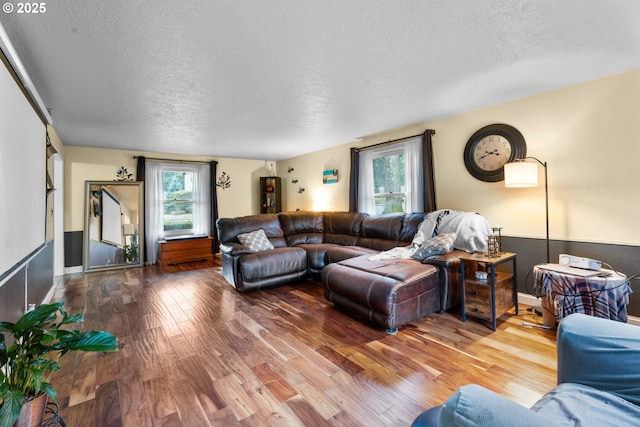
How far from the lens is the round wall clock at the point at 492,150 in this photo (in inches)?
125

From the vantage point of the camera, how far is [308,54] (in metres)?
2.17

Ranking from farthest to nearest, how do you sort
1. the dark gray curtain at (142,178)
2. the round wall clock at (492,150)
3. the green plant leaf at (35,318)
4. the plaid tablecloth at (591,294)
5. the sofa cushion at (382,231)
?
the dark gray curtain at (142,178) < the sofa cushion at (382,231) < the round wall clock at (492,150) < the plaid tablecloth at (591,294) < the green plant leaf at (35,318)

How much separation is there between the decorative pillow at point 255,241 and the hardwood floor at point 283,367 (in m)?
1.09

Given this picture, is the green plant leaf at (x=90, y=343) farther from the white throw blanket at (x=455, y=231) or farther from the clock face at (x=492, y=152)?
the clock face at (x=492, y=152)

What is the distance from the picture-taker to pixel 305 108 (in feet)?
11.3

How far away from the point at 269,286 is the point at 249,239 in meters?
0.79

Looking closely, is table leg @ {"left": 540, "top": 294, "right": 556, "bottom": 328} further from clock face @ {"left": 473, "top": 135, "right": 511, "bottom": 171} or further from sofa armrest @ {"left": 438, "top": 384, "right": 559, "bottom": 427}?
sofa armrest @ {"left": 438, "top": 384, "right": 559, "bottom": 427}

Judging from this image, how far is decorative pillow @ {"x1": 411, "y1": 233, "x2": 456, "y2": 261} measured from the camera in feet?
9.84

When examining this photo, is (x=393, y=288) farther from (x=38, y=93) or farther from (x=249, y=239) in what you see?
(x=38, y=93)

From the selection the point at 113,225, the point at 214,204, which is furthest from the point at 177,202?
the point at 113,225

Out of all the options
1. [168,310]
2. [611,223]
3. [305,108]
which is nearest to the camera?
[611,223]

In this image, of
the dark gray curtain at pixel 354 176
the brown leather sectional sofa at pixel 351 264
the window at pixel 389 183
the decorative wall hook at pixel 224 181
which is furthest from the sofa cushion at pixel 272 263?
the decorative wall hook at pixel 224 181

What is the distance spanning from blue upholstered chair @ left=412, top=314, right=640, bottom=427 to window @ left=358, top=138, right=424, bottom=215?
9.90 feet

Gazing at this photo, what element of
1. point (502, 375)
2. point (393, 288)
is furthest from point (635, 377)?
point (393, 288)
